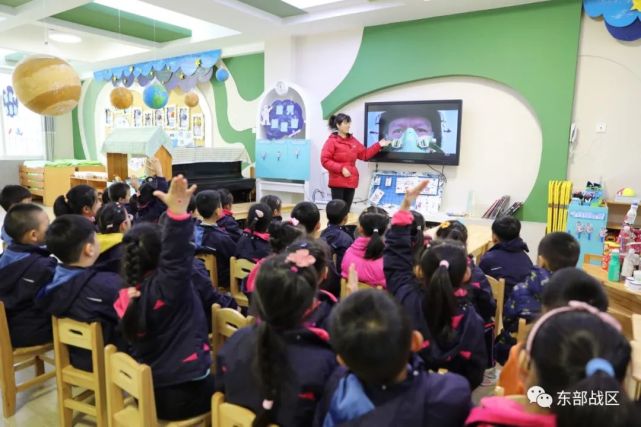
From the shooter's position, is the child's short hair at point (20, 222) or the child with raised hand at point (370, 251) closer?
the child's short hair at point (20, 222)

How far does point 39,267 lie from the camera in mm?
1881

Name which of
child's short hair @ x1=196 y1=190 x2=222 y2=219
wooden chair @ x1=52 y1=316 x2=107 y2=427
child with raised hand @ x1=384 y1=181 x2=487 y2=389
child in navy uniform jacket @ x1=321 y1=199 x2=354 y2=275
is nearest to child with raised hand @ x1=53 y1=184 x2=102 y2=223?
child's short hair @ x1=196 y1=190 x2=222 y2=219

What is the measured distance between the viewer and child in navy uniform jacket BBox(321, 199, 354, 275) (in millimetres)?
2633

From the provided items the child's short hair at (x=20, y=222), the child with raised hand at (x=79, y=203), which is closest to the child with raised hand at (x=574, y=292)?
the child's short hair at (x=20, y=222)

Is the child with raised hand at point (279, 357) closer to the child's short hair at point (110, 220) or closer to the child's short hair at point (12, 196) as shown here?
the child's short hair at point (110, 220)

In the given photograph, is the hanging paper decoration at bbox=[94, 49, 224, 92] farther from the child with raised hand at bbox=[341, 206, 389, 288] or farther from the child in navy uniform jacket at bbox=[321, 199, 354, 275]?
the child with raised hand at bbox=[341, 206, 389, 288]

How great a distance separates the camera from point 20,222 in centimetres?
198

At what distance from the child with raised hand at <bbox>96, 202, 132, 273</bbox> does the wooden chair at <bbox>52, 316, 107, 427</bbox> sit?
36 centimetres

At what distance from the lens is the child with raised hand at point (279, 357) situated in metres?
1.05

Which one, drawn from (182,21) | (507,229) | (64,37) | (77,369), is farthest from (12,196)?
(64,37)

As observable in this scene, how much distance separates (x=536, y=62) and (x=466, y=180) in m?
1.40

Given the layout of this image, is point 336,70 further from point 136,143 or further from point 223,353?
point 223,353

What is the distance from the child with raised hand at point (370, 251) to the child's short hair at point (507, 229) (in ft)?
2.14

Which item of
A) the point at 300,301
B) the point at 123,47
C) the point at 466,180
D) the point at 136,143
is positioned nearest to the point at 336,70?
the point at 466,180
